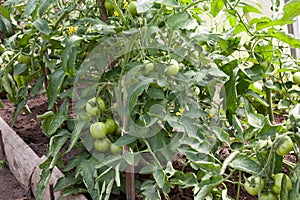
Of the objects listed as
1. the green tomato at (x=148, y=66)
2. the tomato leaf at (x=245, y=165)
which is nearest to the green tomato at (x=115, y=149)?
the green tomato at (x=148, y=66)

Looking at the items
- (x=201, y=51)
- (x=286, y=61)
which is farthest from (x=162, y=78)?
(x=286, y=61)

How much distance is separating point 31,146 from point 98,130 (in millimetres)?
1058

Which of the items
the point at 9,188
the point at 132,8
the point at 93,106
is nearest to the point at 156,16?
the point at 132,8

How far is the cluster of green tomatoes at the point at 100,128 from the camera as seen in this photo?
1389 millimetres

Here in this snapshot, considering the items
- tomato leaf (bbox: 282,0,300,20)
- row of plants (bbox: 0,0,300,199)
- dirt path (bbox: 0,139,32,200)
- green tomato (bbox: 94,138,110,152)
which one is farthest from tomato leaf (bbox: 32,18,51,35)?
dirt path (bbox: 0,139,32,200)

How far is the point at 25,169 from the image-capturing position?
83.9 inches

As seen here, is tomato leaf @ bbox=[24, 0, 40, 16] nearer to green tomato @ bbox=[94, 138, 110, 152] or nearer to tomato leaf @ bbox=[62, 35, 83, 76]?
tomato leaf @ bbox=[62, 35, 83, 76]

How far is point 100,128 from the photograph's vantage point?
138 cm

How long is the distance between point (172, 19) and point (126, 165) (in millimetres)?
486

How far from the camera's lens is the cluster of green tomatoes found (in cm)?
139

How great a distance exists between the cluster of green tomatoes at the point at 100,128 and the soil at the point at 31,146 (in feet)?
1.25

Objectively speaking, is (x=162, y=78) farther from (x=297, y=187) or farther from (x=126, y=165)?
(x=297, y=187)

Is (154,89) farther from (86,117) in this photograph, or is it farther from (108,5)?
(108,5)

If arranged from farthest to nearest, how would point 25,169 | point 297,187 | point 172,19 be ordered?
point 25,169
point 172,19
point 297,187
